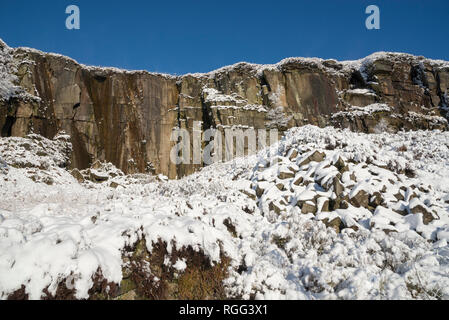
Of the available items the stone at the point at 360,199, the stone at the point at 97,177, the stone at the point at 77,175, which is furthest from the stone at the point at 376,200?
the stone at the point at 97,177

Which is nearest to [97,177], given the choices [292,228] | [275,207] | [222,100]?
[222,100]

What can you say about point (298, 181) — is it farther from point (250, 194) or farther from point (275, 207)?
point (250, 194)

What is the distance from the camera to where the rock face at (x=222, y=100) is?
2506 cm

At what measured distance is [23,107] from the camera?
21.5 metres

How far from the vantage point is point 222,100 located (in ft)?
89.4

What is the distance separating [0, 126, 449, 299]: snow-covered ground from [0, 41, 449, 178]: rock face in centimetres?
1666

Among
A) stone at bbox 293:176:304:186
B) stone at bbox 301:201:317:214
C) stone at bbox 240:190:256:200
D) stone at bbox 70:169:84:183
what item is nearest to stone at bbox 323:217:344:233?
stone at bbox 301:201:317:214

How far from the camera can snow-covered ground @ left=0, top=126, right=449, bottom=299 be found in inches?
149

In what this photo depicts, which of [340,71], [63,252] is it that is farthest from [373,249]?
[340,71]

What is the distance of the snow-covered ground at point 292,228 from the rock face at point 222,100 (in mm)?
16664

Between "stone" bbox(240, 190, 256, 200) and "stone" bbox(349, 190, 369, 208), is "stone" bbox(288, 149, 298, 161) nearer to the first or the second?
"stone" bbox(240, 190, 256, 200)

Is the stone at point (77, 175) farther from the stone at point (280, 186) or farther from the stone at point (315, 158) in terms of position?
the stone at point (315, 158)

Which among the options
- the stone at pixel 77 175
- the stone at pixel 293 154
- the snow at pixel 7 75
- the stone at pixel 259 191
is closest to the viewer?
the stone at pixel 259 191
